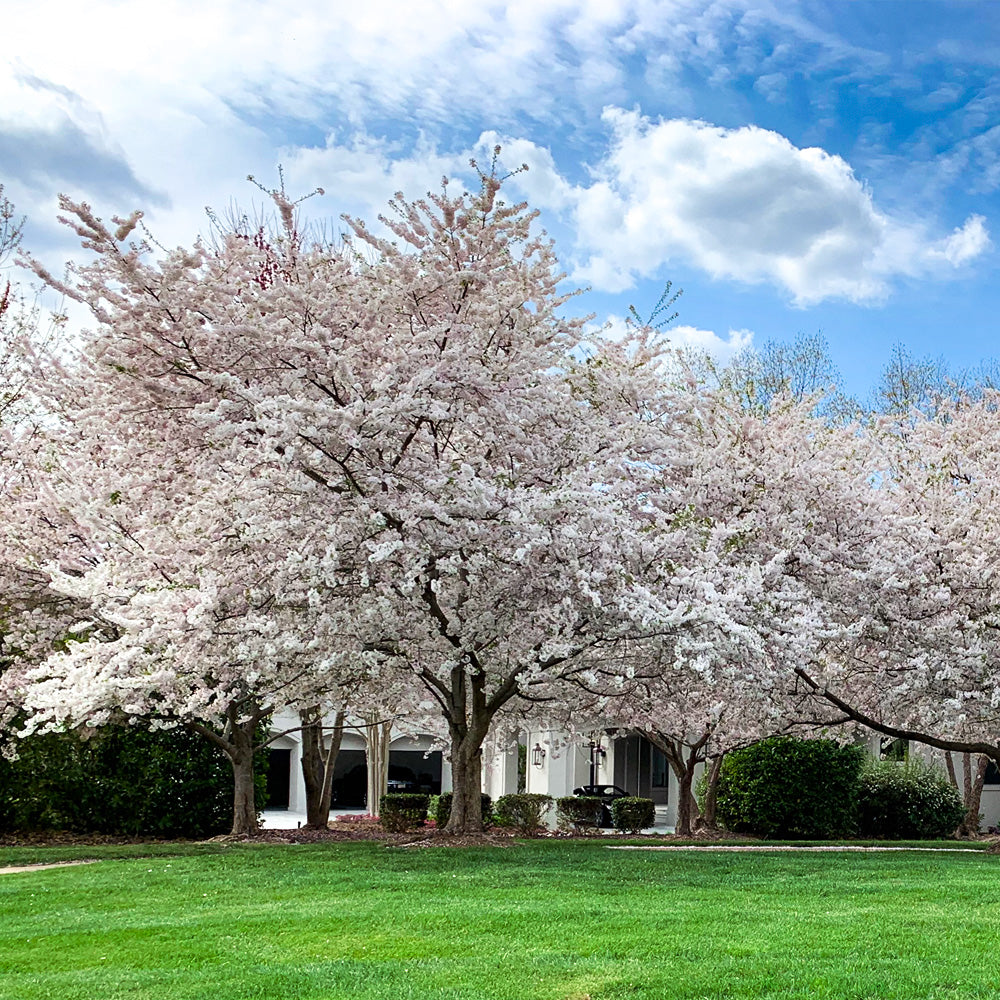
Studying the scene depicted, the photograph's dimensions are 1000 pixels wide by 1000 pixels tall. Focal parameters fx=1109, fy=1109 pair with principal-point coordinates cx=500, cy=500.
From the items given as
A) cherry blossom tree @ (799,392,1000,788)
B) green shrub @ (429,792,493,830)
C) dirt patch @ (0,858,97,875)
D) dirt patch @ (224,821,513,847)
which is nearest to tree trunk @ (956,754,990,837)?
cherry blossom tree @ (799,392,1000,788)

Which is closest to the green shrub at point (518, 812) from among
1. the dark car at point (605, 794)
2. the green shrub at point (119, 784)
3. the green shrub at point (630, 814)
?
the green shrub at point (630, 814)

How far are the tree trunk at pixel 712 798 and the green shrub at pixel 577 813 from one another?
95.0 inches

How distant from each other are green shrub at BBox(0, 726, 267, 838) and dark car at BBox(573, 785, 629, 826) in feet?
31.5

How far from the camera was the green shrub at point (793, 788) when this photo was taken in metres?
21.0

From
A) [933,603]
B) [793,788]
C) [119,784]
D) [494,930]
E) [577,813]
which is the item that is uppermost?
[933,603]

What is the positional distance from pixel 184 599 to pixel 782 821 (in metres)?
13.2

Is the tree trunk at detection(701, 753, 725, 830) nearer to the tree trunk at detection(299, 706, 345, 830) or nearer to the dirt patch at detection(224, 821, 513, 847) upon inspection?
the dirt patch at detection(224, 821, 513, 847)

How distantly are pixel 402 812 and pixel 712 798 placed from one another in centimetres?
618

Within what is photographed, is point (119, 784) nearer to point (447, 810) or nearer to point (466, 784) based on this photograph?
point (447, 810)

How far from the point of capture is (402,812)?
2166cm

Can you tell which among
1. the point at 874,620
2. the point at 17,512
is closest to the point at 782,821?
the point at 874,620

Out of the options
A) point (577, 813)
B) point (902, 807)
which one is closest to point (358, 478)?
point (577, 813)

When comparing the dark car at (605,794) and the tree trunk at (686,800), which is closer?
the tree trunk at (686,800)

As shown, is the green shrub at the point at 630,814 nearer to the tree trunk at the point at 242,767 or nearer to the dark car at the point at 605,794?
the dark car at the point at 605,794
